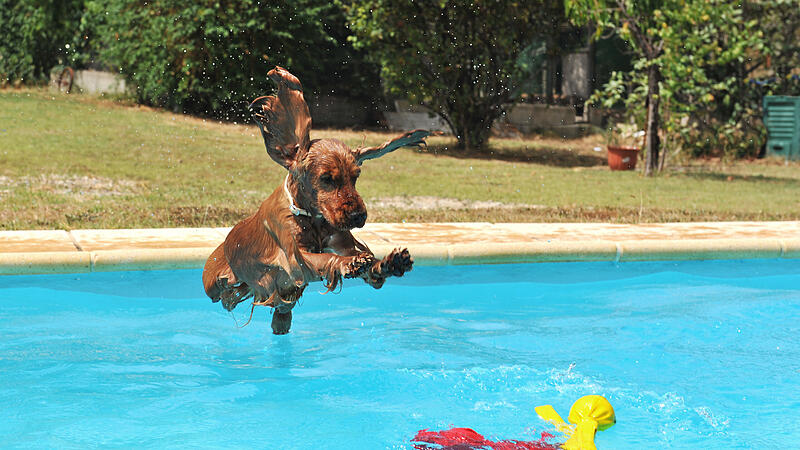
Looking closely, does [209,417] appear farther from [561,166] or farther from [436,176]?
[561,166]

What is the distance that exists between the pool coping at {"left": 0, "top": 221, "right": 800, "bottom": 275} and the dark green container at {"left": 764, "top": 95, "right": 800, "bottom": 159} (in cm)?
965

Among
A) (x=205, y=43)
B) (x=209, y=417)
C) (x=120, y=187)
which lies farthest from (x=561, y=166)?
(x=209, y=417)

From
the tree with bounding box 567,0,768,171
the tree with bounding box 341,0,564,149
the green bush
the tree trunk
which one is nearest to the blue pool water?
the tree with bounding box 567,0,768,171

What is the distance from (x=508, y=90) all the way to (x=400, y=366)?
37.7 ft

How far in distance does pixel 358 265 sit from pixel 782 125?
15.8 meters

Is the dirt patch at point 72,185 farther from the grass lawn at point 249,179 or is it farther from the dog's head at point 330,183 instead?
the dog's head at point 330,183

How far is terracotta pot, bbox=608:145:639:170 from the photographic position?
600 inches

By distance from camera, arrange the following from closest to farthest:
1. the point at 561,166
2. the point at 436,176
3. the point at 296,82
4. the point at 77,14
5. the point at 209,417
A: the point at 296,82
the point at 209,417
the point at 436,176
the point at 561,166
the point at 77,14

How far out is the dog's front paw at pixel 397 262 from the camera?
3236 millimetres

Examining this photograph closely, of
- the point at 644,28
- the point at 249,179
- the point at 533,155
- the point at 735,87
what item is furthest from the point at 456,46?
the point at 249,179

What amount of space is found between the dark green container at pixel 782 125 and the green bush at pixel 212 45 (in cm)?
817

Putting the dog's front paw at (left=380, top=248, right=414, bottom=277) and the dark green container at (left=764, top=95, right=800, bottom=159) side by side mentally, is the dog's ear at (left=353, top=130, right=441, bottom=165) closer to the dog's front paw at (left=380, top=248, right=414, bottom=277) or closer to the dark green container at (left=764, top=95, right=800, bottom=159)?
the dog's front paw at (left=380, top=248, right=414, bottom=277)

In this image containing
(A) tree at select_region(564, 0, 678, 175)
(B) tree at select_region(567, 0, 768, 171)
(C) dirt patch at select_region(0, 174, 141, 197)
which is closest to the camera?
(C) dirt patch at select_region(0, 174, 141, 197)

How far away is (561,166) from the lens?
51.4 ft
